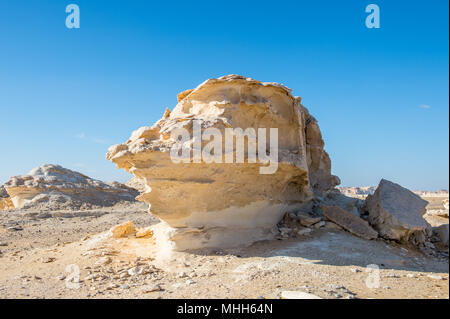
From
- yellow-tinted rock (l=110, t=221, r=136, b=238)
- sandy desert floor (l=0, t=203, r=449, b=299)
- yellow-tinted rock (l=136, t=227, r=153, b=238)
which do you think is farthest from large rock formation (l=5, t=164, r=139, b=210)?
yellow-tinted rock (l=136, t=227, r=153, b=238)

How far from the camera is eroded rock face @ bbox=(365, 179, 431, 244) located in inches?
296

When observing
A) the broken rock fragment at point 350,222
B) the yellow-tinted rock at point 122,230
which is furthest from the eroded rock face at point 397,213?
the yellow-tinted rock at point 122,230

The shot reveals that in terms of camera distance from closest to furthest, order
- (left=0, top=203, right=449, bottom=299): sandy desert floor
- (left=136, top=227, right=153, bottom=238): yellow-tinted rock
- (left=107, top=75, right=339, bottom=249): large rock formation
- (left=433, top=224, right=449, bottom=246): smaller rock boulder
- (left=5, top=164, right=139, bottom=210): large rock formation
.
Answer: (left=0, top=203, right=449, bottom=299): sandy desert floor → (left=107, top=75, right=339, bottom=249): large rock formation → (left=433, top=224, right=449, bottom=246): smaller rock boulder → (left=136, top=227, right=153, bottom=238): yellow-tinted rock → (left=5, top=164, right=139, bottom=210): large rock formation

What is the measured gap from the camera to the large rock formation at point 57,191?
17.4m

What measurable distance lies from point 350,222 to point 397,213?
3.62ft

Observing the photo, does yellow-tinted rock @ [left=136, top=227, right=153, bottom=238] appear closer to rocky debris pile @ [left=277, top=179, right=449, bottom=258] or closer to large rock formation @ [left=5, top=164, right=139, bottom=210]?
rocky debris pile @ [left=277, top=179, right=449, bottom=258]

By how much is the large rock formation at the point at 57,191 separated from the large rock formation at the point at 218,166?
11.9 metres

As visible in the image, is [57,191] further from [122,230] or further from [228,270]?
[228,270]

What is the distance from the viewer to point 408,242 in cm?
761

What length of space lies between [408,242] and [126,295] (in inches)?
250

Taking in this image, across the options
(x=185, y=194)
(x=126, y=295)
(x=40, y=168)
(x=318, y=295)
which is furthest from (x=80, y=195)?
(x=318, y=295)

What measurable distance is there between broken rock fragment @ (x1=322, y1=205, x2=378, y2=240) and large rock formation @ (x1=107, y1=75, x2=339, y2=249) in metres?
1.22

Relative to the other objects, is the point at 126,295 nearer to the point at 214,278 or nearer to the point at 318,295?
the point at 214,278

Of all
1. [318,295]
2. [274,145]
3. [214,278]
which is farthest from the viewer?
[274,145]
